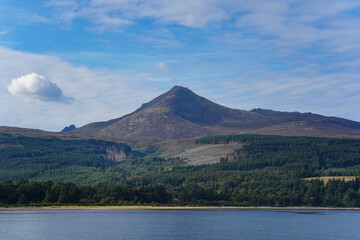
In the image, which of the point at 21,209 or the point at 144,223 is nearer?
the point at 144,223

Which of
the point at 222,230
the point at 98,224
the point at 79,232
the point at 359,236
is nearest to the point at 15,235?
the point at 79,232

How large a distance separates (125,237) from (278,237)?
4120cm

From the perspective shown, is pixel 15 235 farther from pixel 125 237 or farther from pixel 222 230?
pixel 222 230

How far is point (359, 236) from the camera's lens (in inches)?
5354

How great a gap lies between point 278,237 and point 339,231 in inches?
1285

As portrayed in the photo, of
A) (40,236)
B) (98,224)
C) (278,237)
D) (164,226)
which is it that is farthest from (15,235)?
(278,237)

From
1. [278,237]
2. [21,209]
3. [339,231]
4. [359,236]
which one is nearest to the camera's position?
[278,237]

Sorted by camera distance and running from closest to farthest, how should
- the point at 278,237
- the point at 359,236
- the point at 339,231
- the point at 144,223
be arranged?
the point at 278,237, the point at 359,236, the point at 339,231, the point at 144,223

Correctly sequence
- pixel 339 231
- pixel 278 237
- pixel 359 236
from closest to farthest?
pixel 278 237, pixel 359 236, pixel 339 231

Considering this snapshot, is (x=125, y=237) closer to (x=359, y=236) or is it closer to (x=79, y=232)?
(x=79, y=232)

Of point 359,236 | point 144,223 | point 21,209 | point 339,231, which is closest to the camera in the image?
point 359,236

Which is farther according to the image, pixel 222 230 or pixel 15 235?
pixel 222 230

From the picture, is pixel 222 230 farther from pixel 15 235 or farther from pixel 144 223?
pixel 15 235

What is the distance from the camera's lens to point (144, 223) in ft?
524
